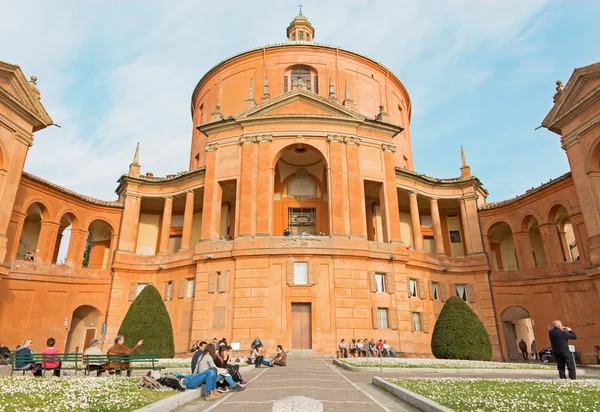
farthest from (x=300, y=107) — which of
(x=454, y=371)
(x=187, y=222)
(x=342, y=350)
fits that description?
(x=454, y=371)

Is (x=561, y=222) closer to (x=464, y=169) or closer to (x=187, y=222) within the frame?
(x=464, y=169)

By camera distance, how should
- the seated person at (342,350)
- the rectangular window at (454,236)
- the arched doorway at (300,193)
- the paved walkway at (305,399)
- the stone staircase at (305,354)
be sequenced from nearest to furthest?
the paved walkway at (305,399) → the stone staircase at (305,354) → the seated person at (342,350) → the arched doorway at (300,193) → the rectangular window at (454,236)

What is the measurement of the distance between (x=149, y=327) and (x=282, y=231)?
41.4 ft

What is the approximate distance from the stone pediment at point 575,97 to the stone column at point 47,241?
117 ft

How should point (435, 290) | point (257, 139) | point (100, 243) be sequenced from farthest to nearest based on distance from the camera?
point (100, 243), point (435, 290), point (257, 139)

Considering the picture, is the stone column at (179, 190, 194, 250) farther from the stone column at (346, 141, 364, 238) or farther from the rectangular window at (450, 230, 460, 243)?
the rectangular window at (450, 230, 460, 243)

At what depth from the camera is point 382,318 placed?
86.0ft

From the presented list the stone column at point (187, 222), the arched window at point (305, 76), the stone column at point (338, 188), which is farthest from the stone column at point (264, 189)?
the arched window at point (305, 76)

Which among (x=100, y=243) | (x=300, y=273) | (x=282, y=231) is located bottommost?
(x=300, y=273)

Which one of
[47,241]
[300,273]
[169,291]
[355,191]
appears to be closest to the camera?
[300,273]

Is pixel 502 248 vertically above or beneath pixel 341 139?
beneath

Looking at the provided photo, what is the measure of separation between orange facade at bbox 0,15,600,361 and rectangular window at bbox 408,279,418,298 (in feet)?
1.02

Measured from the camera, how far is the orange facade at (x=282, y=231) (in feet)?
83.5

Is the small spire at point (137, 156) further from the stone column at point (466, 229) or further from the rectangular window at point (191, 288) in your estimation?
the stone column at point (466, 229)
